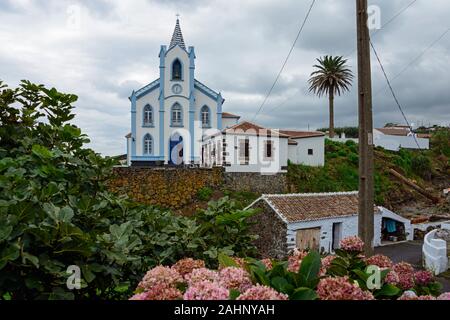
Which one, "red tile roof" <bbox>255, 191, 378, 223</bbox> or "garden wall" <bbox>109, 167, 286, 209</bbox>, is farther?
"garden wall" <bbox>109, 167, 286, 209</bbox>

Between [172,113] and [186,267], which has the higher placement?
[172,113]

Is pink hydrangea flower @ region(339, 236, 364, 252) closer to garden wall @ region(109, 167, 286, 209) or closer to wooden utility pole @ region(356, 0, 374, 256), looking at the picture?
wooden utility pole @ region(356, 0, 374, 256)

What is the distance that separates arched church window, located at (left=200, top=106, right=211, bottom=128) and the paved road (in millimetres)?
15788

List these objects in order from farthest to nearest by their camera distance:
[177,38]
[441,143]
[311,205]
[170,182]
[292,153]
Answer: [441,143] → [177,38] → [292,153] → [170,182] → [311,205]

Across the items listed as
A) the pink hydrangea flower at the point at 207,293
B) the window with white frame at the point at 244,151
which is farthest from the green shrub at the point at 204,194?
the pink hydrangea flower at the point at 207,293

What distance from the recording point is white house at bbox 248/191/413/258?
52.1 feet

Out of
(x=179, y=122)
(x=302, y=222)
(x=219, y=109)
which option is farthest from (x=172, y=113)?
(x=302, y=222)

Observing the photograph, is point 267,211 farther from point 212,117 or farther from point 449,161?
point 449,161

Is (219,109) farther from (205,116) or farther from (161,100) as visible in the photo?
(161,100)

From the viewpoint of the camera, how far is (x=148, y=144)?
2859 cm

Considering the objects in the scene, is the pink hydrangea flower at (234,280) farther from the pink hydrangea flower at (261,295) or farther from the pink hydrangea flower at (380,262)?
the pink hydrangea flower at (380,262)

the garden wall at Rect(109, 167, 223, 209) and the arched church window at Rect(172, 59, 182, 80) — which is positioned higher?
the arched church window at Rect(172, 59, 182, 80)

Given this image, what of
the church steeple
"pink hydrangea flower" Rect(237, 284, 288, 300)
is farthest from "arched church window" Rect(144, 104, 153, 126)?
"pink hydrangea flower" Rect(237, 284, 288, 300)

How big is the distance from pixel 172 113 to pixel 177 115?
0.42 meters
